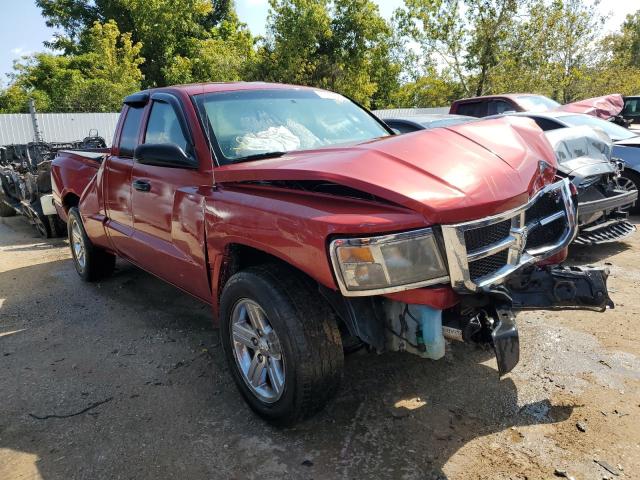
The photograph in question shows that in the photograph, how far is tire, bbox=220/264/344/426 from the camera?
2.52m

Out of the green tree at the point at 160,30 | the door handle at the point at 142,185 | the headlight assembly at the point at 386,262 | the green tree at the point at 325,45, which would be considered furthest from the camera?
the green tree at the point at 160,30

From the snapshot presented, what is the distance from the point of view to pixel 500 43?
21.2 metres

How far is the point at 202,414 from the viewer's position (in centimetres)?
300

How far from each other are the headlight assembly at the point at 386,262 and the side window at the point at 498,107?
32.2 feet

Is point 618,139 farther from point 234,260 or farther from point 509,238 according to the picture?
point 234,260

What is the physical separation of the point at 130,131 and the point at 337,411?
2885 millimetres

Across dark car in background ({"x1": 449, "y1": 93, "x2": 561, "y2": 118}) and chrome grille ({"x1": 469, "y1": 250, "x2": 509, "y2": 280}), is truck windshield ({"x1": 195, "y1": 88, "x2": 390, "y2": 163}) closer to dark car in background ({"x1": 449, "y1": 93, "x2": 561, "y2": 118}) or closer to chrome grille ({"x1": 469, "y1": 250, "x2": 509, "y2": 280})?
chrome grille ({"x1": 469, "y1": 250, "x2": 509, "y2": 280})

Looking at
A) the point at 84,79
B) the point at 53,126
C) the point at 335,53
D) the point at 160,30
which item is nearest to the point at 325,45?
the point at 335,53

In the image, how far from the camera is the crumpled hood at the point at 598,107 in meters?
9.55

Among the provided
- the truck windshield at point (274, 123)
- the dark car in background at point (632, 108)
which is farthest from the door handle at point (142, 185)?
the dark car in background at point (632, 108)

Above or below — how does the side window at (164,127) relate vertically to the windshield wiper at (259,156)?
above

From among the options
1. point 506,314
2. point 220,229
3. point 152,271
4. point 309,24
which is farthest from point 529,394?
point 309,24

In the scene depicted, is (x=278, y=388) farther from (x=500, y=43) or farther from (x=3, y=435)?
(x=500, y=43)

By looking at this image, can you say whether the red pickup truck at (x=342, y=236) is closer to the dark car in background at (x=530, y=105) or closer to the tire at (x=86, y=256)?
the tire at (x=86, y=256)
